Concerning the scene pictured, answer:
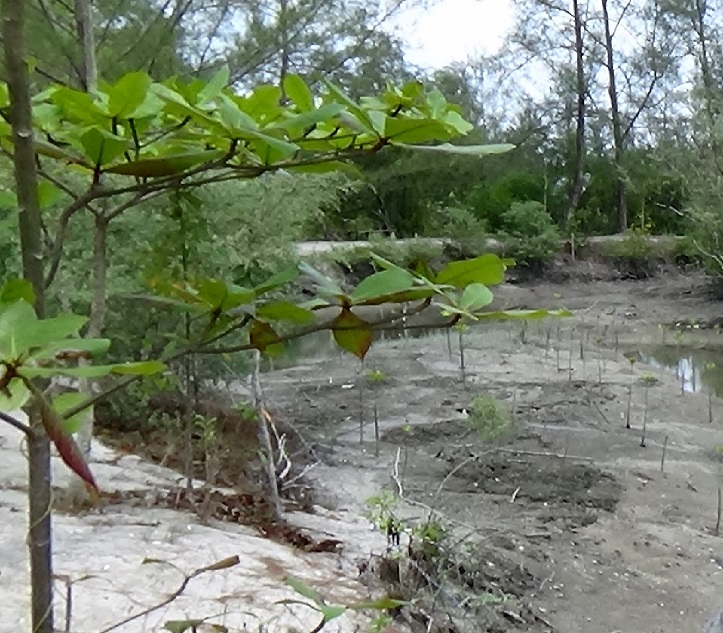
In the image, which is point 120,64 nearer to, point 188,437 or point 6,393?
point 188,437

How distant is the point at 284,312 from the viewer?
2.23 ft

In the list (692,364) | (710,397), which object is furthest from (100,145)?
(692,364)

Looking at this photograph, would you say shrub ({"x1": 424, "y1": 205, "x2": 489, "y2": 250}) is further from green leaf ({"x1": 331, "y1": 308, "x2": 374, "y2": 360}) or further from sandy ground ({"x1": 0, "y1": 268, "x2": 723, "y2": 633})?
green leaf ({"x1": 331, "y1": 308, "x2": 374, "y2": 360})

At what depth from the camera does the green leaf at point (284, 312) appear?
68 cm

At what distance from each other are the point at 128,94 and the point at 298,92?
0.36 ft

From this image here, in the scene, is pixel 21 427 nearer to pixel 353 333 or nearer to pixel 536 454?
pixel 353 333

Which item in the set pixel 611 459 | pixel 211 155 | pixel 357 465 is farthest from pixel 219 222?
pixel 211 155

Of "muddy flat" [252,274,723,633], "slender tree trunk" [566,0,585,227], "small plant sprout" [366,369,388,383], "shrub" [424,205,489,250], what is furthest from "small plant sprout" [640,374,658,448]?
"slender tree trunk" [566,0,585,227]

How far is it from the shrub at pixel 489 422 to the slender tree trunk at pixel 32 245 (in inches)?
187

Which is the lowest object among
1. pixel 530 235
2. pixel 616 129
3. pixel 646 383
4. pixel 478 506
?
pixel 478 506

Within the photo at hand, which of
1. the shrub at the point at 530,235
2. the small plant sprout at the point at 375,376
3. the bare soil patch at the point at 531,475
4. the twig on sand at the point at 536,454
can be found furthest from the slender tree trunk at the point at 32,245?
the shrub at the point at 530,235

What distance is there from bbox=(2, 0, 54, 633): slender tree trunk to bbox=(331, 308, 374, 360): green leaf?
214 millimetres

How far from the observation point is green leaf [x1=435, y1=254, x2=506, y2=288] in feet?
2.17

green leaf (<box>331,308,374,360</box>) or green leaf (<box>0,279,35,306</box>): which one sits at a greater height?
green leaf (<box>0,279,35,306</box>)
